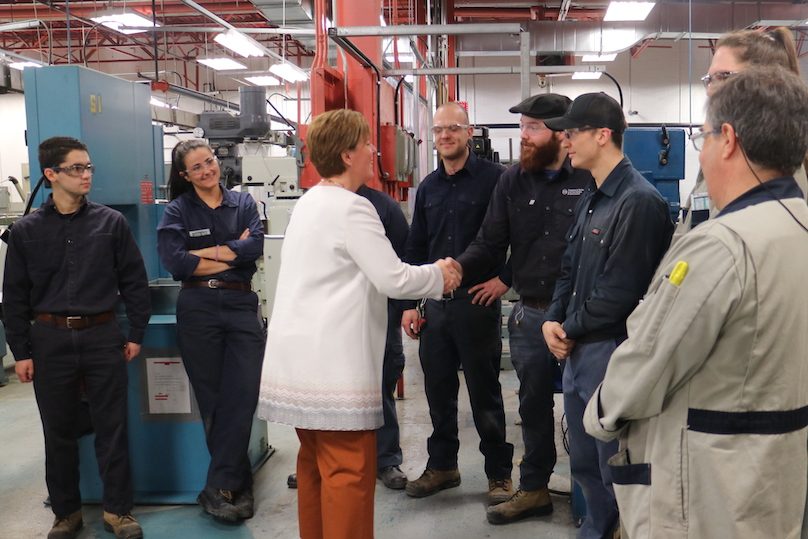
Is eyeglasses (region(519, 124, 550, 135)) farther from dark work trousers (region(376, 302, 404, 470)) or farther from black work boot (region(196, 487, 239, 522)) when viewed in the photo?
black work boot (region(196, 487, 239, 522))

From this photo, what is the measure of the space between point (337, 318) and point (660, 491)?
1.02m

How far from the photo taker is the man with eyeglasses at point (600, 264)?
1945mm

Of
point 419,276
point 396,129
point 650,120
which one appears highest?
point 650,120

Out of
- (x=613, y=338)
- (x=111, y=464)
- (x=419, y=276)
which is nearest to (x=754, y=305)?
(x=613, y=338)

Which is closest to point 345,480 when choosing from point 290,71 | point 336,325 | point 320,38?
point 336,325

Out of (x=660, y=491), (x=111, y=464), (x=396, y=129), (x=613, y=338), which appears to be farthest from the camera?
(x=396, y=129)

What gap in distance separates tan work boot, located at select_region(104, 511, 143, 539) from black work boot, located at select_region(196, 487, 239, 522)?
0.94ft

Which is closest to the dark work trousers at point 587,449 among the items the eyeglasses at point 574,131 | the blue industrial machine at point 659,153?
the eyeglasses at point 574,131

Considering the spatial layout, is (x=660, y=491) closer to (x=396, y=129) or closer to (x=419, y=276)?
(x=419, y=276)

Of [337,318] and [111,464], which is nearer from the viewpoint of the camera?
[337,318]

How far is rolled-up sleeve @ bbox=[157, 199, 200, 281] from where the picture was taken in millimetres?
2955

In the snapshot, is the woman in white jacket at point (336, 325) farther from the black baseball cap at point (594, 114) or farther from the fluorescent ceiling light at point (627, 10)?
the fluorescent ceiling light at point (627, 10)

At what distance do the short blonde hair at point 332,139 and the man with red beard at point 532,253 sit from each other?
2.61 feet

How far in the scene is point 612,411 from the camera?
1399 millimetres
